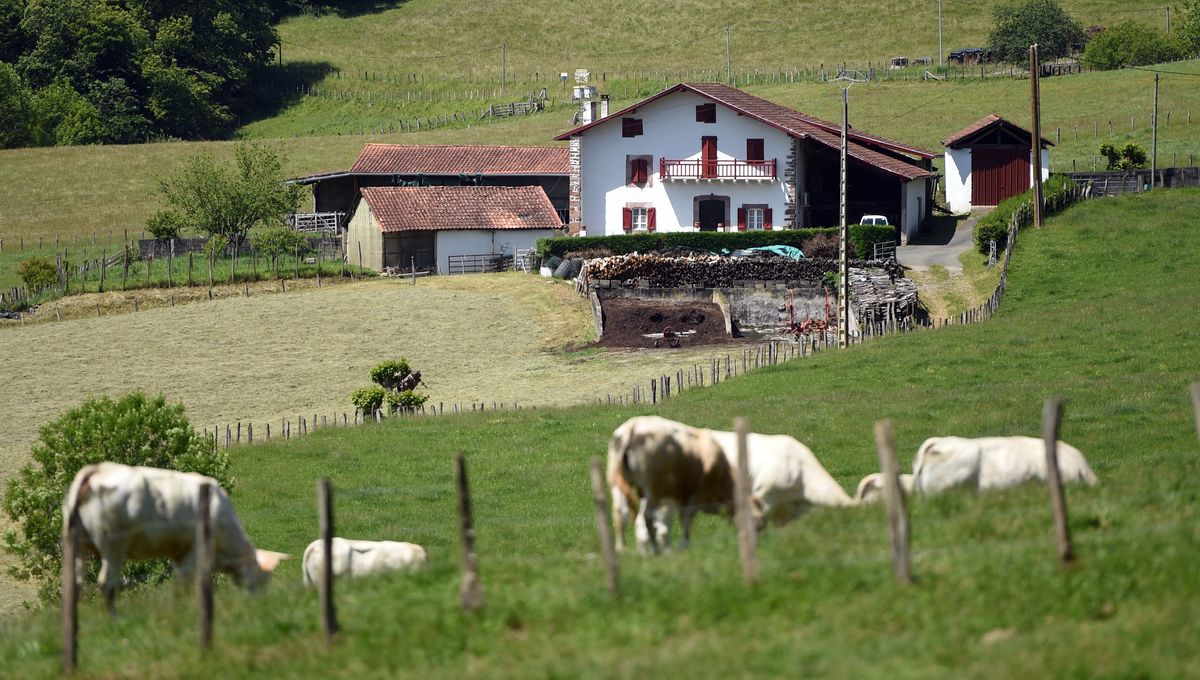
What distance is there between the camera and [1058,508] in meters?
12.8

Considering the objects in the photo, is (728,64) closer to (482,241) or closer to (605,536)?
(482,241)

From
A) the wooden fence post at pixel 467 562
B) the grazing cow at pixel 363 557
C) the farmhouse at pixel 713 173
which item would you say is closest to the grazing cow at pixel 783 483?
the wooden fence post at pixel 467 562

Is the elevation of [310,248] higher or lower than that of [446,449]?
higher

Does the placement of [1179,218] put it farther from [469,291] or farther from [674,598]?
[674,598]

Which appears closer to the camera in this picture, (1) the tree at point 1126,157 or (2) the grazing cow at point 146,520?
(2) the grazing cow at point 146,520

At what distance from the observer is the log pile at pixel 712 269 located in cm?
5469

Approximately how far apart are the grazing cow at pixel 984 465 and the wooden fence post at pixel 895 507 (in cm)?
570

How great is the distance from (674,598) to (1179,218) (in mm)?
50312

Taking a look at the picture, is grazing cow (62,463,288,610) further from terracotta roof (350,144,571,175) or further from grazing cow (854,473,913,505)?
terracotta roof (350,144,571,175)

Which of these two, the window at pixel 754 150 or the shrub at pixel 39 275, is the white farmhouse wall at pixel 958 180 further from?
the shrub at pixel 39 275

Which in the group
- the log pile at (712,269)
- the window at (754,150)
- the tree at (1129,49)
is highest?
the tree at (1129,49)

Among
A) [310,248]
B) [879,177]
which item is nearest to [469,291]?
[310,248]

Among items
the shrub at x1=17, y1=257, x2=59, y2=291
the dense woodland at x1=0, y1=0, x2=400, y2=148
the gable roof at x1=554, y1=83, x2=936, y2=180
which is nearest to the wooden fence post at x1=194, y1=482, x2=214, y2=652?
the gable roof at x1=554, y1=83, x2=936, y2=180

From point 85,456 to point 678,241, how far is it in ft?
131
